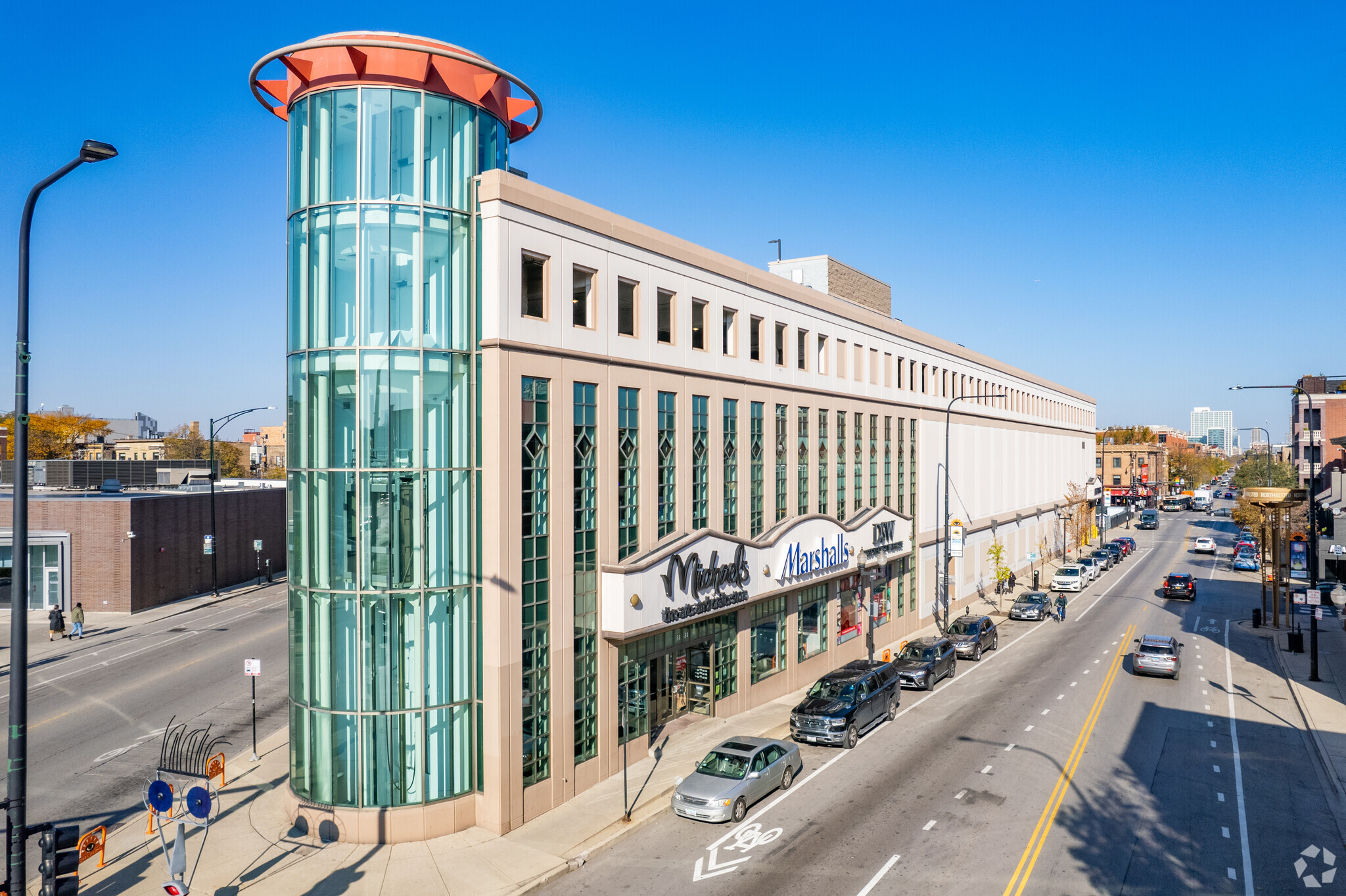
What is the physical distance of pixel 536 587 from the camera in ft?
65.3

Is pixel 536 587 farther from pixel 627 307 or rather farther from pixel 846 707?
pixel 846 707

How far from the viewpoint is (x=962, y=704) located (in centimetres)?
2934

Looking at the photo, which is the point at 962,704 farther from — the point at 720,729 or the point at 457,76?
the point at 457,76

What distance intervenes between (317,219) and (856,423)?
24428 millimetres

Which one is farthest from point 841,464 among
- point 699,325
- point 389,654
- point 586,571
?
point 389,654

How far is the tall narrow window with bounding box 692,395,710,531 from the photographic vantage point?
2612cm

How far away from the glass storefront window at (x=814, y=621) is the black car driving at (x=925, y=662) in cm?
285

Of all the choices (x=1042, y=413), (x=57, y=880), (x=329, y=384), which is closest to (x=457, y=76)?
(x=329, y=384)

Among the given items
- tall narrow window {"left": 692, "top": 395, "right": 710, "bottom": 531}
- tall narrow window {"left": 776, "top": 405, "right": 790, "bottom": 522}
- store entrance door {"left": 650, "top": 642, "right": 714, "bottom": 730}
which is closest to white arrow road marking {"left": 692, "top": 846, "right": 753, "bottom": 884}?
store entrance door {"left": 650, "top": 642, "right": 714, "bottom": 730}

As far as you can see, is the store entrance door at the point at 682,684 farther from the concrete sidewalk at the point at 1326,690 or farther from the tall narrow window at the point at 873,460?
the concrete sidewalk at the point at 1326,690

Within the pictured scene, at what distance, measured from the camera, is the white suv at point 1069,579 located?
188 feet

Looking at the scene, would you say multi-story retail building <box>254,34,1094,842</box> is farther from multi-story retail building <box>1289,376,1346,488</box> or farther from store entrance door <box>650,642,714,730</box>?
multi-story retail building <box>1289,376,1346,488</box>

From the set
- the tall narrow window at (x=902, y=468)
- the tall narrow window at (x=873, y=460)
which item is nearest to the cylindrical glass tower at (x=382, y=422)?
the tall narrow window at (x=873, y=460)

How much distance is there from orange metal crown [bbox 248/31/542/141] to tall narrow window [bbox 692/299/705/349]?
31.3 ft
